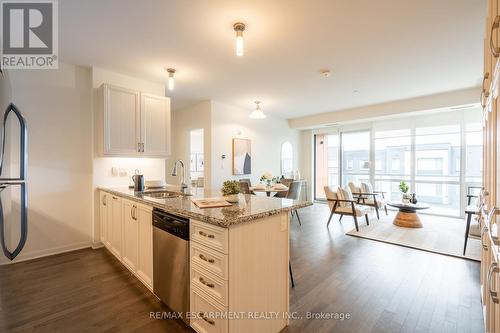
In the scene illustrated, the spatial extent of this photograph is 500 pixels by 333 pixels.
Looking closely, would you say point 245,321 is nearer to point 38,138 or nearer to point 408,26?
point 408,26

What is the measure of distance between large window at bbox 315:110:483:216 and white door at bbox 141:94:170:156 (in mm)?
5437

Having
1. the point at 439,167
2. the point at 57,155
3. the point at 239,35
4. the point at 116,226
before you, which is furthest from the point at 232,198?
the point at 439,167

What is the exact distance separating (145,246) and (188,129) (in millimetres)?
4121

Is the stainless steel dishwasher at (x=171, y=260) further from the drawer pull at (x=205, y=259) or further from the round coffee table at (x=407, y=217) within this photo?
the round coffee table at (x=407, y=217)

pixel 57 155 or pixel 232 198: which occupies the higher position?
pixel 57 155

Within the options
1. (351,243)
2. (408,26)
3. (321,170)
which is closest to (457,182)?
(321,170)

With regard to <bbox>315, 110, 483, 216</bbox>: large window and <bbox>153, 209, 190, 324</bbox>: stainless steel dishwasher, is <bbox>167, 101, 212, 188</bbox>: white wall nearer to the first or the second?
<bbox>153, 209, 190, 324</bbox>: stainless steel dishwasher

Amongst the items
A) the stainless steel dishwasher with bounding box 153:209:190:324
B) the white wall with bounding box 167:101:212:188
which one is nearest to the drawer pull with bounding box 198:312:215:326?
the stainless steel dishwasher with bounding box 153:209:190:324

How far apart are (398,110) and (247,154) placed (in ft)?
12.0

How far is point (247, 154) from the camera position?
5828mm

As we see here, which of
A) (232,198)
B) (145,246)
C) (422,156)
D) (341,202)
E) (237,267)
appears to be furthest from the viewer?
(422,156)

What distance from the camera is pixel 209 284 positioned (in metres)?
1.45

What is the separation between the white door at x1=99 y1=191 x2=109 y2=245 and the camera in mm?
3055

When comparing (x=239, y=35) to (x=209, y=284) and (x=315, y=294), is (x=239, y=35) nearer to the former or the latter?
(x=209, y=284)
